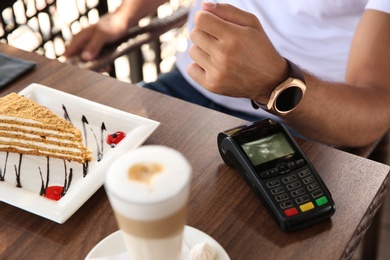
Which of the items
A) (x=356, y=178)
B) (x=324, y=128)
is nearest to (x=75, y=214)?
(x=356, y=178)

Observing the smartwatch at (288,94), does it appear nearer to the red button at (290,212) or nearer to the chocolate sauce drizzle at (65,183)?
the red button at (290,212)

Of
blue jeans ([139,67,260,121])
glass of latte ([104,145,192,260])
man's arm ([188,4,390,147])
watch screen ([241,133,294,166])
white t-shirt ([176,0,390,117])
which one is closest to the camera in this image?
glass of latte ([104,145,192,260])

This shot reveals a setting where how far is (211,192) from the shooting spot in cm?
90

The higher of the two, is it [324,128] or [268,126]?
[268,126]

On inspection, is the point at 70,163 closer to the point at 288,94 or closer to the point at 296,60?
the point at 288,94

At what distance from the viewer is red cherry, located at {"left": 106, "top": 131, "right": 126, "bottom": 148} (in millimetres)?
1007

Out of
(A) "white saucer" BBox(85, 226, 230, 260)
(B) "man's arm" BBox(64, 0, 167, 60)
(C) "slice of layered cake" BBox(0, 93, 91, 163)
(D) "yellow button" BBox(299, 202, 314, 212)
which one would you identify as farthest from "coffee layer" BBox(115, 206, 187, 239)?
(B) "man's arm" BBox(64, 0, 167, 60)

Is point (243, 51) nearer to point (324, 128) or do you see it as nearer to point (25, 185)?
point (324, 128)

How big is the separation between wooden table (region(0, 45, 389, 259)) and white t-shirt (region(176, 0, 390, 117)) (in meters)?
0.40

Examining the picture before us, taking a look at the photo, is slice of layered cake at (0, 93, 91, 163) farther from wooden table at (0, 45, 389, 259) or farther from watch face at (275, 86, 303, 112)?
watch face at (275, 86, 303, 112)

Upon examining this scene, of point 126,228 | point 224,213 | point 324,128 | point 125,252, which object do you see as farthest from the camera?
point 324,128

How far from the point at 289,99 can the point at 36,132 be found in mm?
498

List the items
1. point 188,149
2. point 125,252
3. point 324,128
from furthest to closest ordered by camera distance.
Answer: point 324,128
point 188,149
point 125,252

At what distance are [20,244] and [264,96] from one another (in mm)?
540
